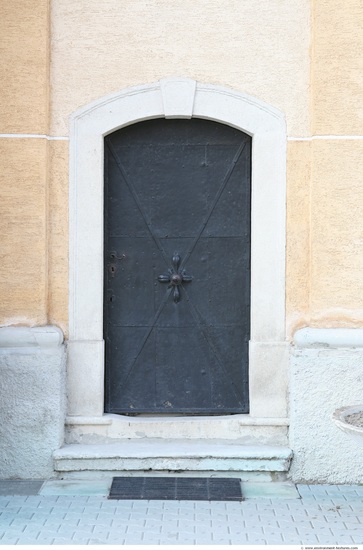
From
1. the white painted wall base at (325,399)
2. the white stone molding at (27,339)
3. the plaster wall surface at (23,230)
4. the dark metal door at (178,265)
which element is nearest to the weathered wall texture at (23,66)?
the plaster wall surface at (23,230)

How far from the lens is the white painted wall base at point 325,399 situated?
816 cm

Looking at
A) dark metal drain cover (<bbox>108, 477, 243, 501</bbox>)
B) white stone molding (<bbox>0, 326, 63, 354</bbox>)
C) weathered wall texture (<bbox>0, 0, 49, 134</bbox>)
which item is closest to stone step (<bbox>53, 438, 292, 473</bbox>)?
dark metal drain cover (<bbox>108, 477, 243, 501</bbox>)

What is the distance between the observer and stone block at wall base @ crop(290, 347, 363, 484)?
26.8ft

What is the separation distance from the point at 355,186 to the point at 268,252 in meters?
0.85

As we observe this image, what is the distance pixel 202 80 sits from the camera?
27.6 feet

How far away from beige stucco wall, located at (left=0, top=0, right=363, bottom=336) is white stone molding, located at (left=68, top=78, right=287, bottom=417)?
89 millimetres

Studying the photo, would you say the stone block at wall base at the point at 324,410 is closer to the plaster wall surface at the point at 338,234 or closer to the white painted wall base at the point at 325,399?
the white painted wall base at the point at 325,399

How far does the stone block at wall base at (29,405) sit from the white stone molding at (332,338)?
1.93 meters

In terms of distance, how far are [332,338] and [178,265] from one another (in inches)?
54.1

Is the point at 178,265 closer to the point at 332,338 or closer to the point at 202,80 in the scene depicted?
the point at 332,338

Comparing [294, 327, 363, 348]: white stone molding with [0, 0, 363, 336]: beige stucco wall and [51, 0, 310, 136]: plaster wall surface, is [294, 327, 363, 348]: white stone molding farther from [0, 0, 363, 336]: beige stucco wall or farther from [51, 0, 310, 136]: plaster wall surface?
[51, 0, 310, 136]: plaster wall surface

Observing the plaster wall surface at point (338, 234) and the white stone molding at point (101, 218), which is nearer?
the plaster wall surface at point (338, 234)

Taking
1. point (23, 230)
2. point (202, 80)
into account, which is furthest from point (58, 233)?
point (202, 80)

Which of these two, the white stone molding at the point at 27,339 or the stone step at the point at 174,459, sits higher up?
the white stone molding at the point at 27,339
